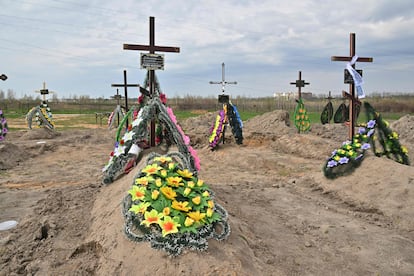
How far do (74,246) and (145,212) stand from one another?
41.0 inches

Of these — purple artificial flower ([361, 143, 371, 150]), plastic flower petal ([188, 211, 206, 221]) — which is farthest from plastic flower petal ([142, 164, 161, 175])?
purple artificial flower ([361, 143, 371, 150])

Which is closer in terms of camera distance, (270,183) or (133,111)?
(133,111)

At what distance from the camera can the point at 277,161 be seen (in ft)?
31.4

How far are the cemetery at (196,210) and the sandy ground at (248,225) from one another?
0.05ft

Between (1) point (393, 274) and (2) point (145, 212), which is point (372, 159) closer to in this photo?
(1) point (393, 274)

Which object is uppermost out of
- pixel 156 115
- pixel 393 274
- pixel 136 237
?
pixel 156 115

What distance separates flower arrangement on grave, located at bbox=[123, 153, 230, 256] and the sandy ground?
0.10 meters

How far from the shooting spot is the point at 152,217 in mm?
3043

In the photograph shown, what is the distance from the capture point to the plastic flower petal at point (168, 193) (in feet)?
10.6

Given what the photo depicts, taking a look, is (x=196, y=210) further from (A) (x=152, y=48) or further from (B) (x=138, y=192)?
(A) (x=152, y=48)

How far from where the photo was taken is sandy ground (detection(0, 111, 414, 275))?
304cm

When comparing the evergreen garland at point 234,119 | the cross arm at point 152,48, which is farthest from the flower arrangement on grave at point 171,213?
the evergreen garland at point 234,119

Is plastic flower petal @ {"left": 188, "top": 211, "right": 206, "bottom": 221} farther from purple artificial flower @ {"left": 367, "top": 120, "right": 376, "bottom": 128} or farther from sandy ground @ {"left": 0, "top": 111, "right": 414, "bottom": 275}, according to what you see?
purple artificial flower @ {"left": 367, "top": 120, "right": 376, "bottom": 128}

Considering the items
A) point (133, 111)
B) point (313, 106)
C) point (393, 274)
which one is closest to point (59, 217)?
point (133, 111)
